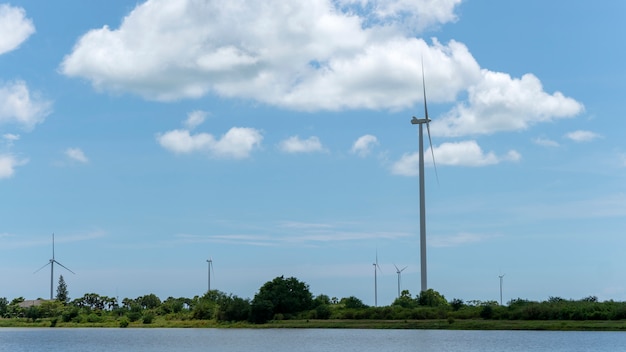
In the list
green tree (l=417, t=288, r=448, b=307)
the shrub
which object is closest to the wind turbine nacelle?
green tree (l=417, t=288, r=448, b=307)

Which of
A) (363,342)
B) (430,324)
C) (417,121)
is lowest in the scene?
(363,342)

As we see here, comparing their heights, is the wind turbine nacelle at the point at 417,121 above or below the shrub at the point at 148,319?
above

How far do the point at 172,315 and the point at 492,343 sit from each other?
89.3 m

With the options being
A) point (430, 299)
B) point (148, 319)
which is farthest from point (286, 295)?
point (148, 319)

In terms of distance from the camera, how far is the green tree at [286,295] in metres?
140

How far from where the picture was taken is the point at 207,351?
3317 inches

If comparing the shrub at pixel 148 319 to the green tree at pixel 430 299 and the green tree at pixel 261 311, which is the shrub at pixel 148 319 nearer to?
the green tree at pixel 261 311

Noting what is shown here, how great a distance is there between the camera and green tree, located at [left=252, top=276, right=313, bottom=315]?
140375 mm

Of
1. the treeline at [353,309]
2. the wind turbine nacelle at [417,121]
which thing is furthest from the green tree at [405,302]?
the wind turbine nacelle at [417,121]

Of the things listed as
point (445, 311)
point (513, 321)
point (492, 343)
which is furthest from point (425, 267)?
point (492, 343)

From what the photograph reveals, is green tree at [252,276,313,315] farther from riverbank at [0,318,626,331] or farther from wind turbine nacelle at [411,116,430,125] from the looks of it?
wind turbine nacelle at [411,116,430,125]

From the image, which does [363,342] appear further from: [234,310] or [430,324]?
[234,310]

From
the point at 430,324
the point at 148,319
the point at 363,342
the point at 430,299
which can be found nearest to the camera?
the point at 363,342

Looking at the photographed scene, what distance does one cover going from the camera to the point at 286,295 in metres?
141
